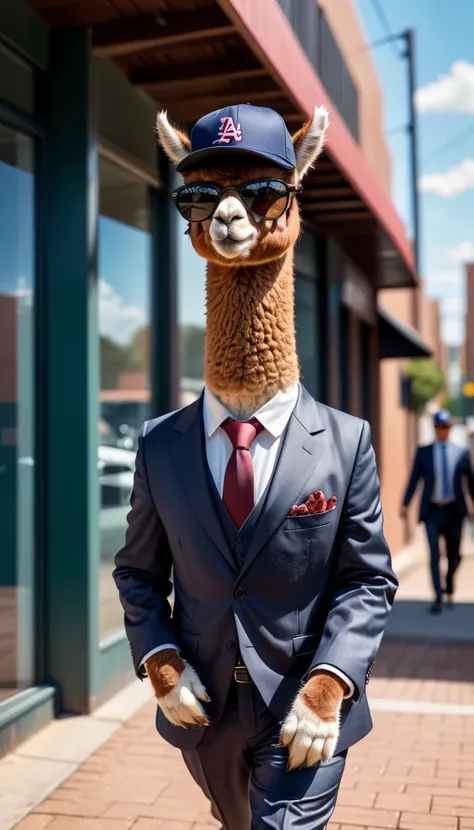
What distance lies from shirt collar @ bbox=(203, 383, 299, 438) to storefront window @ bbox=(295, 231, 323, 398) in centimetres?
658

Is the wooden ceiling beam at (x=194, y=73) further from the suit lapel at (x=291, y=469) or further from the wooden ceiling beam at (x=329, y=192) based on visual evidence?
the suit lapel at (x=291, y=469)

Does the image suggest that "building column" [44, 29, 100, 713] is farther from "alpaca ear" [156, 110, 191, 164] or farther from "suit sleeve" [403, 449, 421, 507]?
"suit sleeve" [403, 449, 421, 507]

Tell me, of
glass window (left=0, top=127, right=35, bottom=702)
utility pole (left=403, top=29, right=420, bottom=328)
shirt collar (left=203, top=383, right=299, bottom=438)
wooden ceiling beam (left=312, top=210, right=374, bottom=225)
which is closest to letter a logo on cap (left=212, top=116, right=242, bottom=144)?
shirt collar (left=203, top=383, right=299, bottom=438)

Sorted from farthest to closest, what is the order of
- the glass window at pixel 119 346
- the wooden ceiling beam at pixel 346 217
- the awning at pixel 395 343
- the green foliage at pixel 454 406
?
the green foliage at pixel 454 406 → the awning at pixel 395 343 → the wooden ceiling beam at pixel 346 217 → the glass window at pixel 119 346

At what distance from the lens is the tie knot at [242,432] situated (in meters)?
2.26

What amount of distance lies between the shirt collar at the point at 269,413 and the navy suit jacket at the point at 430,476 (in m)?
6.24

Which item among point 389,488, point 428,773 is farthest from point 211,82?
point 389,488

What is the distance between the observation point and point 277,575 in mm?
2199

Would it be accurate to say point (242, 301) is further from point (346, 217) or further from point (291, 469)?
point (346, 217)

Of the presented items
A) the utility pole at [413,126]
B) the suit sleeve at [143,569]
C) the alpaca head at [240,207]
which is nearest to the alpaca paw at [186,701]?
the suit sleeve at [143,569]

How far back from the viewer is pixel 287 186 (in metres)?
2.32

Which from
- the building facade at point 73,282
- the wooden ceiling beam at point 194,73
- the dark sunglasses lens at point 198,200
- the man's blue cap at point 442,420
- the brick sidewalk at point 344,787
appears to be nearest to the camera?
the dark sunglasses lens at point 198,200

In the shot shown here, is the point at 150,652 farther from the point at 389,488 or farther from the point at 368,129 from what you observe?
the point at 368,129

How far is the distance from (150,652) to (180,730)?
22cm
